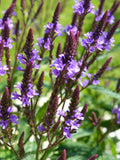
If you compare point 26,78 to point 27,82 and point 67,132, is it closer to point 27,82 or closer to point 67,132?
point 27,82

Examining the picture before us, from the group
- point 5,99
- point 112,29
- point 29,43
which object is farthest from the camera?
point 112,29

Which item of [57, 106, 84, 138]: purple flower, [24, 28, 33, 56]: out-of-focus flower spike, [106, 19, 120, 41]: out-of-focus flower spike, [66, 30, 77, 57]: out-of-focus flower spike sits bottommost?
[57, 106, 84, 138]: purple flower

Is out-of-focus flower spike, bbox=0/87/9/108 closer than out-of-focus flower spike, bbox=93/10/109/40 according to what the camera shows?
Yes

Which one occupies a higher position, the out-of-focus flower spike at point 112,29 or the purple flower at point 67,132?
the out-of-focus flower spike at point 112,29

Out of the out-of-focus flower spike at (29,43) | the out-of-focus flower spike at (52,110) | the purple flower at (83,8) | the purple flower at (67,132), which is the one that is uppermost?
the purple flower at (83,8)

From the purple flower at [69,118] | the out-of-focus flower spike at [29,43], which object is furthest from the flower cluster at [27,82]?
the purple flower at [69,118]

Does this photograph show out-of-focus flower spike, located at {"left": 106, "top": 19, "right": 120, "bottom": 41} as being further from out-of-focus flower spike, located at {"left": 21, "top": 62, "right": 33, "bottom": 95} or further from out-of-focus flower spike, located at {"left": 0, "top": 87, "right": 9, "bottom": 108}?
out-of-focus flower spike, located at {"left": 0, "top": 87, "right": 9, "bottom": 108}

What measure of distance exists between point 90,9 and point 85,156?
1.00m

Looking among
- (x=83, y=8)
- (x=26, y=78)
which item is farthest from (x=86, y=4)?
(x=26, y=78)

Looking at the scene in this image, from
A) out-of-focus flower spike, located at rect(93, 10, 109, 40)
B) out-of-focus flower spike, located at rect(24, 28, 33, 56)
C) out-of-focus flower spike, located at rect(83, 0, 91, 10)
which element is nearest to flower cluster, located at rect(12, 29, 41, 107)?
out-of-focus flower spike, located at rect(24, 28, 33, 56)

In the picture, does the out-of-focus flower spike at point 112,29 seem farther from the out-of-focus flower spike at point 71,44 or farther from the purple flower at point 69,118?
the purple flower at point 69,118

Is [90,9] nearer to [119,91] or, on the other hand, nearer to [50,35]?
[50,35]

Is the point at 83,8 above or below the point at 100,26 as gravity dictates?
above

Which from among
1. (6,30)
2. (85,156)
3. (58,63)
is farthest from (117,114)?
(6,30)
